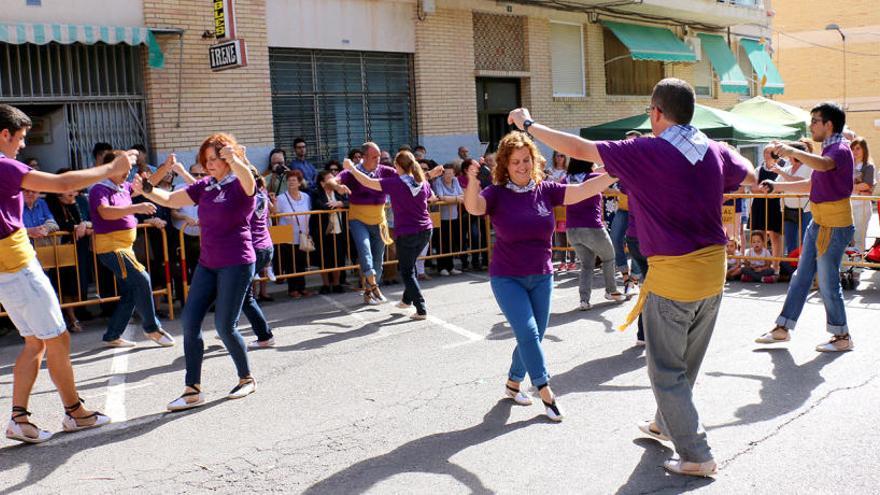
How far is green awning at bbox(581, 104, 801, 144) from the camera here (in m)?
16.4

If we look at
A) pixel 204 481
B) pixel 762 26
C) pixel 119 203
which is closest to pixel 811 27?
pixel 762 26

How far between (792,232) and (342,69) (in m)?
8.10

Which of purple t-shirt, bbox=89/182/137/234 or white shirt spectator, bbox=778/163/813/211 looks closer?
purple t-shirt, bbox=89/182/137/234

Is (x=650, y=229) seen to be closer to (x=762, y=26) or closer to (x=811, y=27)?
(x=762, y=26)

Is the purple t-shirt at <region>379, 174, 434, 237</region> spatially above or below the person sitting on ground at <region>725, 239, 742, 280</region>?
above

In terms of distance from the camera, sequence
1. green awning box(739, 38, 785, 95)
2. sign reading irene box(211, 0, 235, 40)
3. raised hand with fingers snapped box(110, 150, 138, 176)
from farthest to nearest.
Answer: green awning box(739, 38, 785, 95)
sign reading irene box(211, 0, 235, 40)
raised hand with fingers snapped box(110, 150, 138, 176)

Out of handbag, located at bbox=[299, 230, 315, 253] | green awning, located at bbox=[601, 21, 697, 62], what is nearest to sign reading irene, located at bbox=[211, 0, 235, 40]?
handbag, located at bbox=[299, 230, 315, 253]

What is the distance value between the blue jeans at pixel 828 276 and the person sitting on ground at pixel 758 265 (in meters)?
3.93

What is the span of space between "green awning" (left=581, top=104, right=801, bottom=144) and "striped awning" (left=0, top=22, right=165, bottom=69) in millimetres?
9258

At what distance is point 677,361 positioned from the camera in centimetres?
455

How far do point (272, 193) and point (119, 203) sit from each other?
12.5 feet

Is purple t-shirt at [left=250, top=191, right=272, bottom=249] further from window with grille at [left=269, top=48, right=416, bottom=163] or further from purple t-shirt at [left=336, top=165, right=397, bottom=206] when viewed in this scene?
window with grille at [left=269, top=48, right=416, bottom=163]

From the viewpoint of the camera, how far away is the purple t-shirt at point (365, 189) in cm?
1019

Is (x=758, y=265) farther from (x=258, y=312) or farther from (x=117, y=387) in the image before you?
(x=117, y=387)
